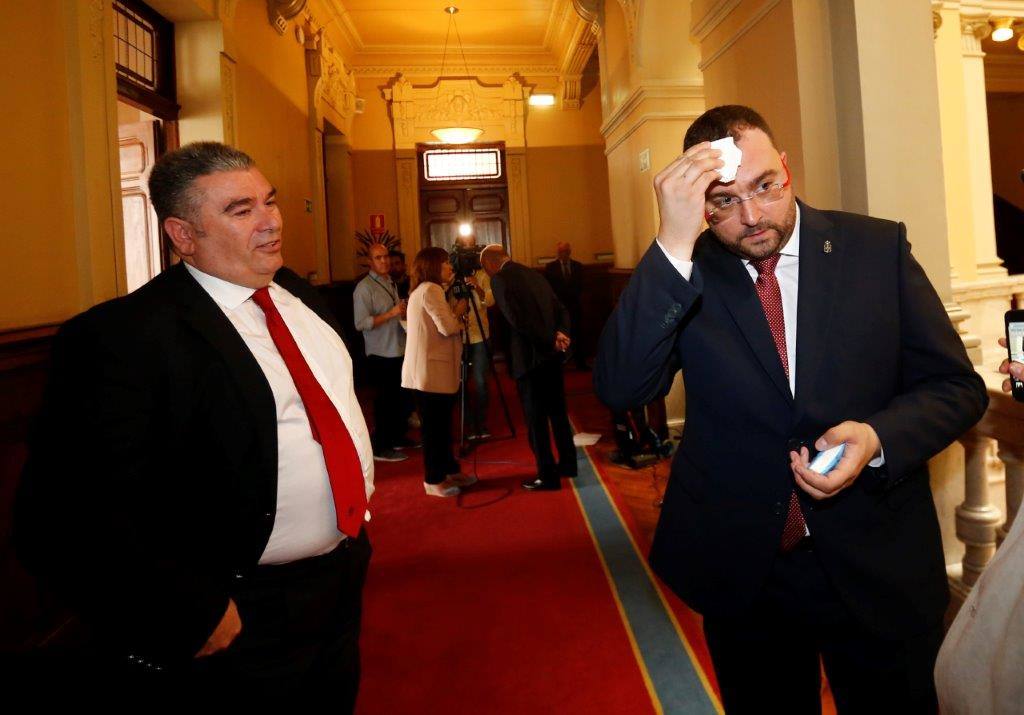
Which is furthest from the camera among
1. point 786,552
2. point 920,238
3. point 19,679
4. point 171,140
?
point 171,140

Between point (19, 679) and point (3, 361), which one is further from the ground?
point (3, 361)

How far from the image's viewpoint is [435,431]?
4.18 m

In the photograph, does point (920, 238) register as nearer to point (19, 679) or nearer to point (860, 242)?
point (860, 242)

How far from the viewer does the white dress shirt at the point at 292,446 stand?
1.29 metres

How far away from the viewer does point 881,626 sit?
44.6 inches

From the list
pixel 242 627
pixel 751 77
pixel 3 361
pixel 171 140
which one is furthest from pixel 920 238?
pixel 171 140

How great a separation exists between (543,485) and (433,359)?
3.68 feet

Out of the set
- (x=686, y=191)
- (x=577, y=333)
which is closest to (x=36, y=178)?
(x=686, y=191)

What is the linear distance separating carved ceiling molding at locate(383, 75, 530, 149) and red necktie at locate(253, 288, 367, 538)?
9.31 metres

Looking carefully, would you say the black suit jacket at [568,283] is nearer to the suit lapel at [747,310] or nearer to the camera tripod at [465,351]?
the camera tripod at [465,351]

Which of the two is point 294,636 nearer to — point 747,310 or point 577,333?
point 747,310

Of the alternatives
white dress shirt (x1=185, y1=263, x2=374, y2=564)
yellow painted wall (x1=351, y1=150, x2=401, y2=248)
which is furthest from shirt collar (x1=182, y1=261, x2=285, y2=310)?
yellow painted wall (x1=351, y1=150, x2=401, y2=248)

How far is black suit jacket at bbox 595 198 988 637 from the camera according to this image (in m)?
1.13

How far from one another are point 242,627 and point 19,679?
36cm
